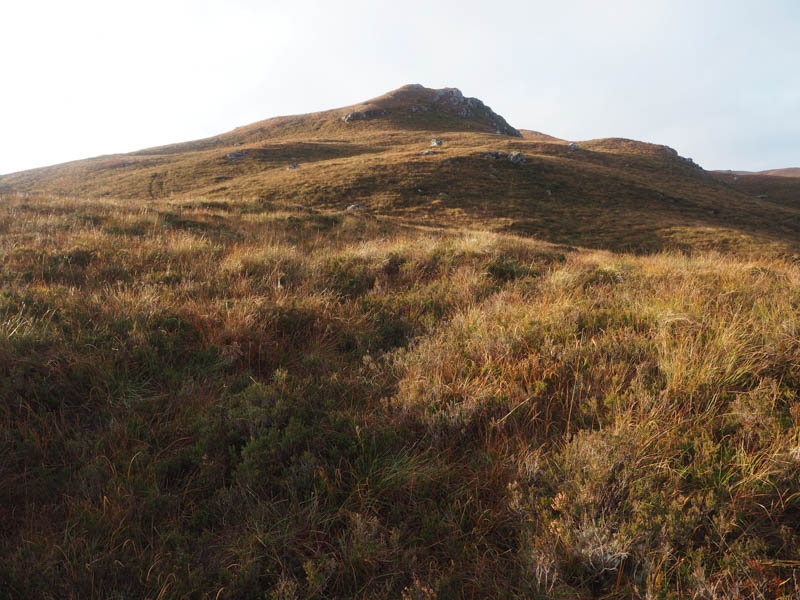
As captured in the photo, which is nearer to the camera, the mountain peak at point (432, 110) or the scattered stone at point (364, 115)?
the scattered stone at point (364, 115)

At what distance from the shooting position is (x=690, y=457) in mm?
2170

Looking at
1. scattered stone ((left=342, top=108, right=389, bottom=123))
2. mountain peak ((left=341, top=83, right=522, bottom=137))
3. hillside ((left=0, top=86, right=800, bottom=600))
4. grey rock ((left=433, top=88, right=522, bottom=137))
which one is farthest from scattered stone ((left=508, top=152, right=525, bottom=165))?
grey rock ((left=433, top=88, right=522, bottom=137))

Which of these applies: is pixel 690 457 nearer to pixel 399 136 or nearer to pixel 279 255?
pixel 279 255

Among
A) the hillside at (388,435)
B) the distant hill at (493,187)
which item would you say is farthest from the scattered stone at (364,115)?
the hillside at (388,435)

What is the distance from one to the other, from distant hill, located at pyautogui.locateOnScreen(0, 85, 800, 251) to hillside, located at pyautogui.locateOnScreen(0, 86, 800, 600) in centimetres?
1795

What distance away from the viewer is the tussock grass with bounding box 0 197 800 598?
5.58 feet

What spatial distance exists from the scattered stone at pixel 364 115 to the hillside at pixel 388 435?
89.1 meters

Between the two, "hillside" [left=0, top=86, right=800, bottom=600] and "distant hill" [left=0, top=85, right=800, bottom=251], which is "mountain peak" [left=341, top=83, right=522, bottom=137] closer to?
Result: "distant hill" [left=0, top=85, right=800, bottom=251]

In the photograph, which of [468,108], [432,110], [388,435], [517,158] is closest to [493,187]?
[517,158]

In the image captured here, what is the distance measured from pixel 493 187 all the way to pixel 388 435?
125ft

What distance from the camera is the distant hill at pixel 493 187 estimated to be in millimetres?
28328

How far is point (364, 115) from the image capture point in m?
85.3

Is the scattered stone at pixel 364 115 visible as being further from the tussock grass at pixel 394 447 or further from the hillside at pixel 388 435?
the tussock grass at pixel 394 447

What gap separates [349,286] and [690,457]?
4578mm
